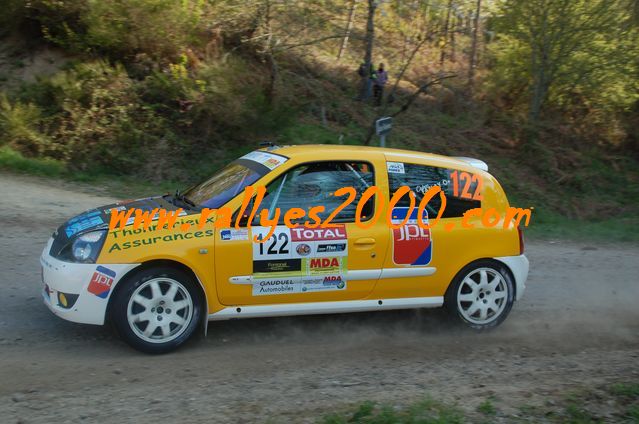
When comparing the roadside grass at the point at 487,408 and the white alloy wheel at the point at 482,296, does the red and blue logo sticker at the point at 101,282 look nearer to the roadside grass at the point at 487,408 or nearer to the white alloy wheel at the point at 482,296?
the roadside grass at the point at 487,408

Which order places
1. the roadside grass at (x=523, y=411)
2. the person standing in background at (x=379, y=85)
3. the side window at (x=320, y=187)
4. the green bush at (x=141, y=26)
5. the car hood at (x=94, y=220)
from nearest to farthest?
the roadside grass at (x=523, y=411)
the car hood at (x=94, y=220)
the side window at (x=320, y=187)
the green bush at (x=141, y=26)
the person standing in background at (x=379, y=85)

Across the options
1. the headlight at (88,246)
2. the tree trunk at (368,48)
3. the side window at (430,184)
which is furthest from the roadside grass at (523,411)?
the tree trunk at (368,48)

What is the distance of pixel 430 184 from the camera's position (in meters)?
6.24

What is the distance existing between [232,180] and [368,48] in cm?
1417

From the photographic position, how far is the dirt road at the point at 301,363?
4539 millimetres

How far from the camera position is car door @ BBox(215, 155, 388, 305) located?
551 cm

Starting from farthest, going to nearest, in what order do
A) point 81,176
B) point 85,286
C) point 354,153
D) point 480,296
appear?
point 81,176 < point 480,296 < point 354,153 < point 85,286

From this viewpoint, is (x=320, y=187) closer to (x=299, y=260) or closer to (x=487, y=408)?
(x=299, y=260)

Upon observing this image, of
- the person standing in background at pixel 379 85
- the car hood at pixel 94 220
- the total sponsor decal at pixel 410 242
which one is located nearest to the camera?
the car hood at pixel 94 220

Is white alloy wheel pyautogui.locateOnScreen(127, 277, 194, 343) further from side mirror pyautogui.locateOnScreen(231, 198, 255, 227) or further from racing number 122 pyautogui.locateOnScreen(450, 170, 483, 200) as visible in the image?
racing number 122 pyautogui.locateOnScreen(450, 170, 483, 200)

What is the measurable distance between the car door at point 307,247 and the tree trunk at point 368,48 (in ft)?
39.9

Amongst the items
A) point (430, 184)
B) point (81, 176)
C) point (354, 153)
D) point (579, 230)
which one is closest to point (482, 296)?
point (430, 184)

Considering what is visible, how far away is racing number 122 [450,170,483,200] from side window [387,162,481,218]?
11 millimetres

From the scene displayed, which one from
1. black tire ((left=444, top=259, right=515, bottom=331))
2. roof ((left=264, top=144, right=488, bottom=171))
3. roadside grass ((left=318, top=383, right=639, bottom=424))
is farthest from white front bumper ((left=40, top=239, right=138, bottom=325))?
black tire ((left=444, top=259, right=515, bottom=331))
